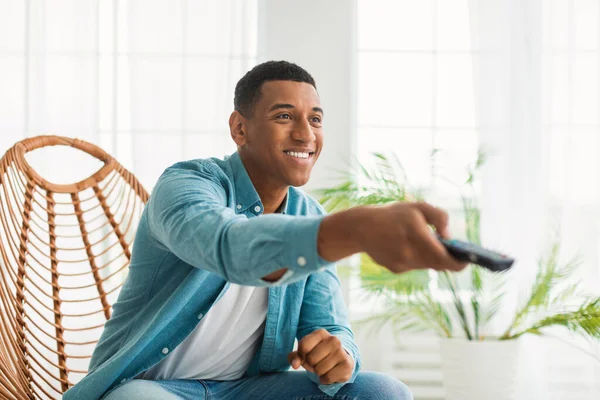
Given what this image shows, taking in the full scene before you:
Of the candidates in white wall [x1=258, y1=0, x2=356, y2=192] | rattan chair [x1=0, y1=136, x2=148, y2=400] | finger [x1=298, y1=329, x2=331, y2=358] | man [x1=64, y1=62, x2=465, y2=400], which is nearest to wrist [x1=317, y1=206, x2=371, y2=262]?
man [x1=64, y1=62, x2=465, y2=400]

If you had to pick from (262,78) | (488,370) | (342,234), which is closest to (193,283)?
(262,78)

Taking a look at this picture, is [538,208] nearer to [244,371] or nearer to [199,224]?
[244,371]

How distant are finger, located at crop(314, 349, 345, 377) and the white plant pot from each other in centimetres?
121

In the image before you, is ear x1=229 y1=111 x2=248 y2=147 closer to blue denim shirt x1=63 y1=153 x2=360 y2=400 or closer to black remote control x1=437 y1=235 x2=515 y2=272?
blue denim shirt x1=63 y1=153 x2=360 y2=400

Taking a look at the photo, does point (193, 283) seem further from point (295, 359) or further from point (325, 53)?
point (325, 53)

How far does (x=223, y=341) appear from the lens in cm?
144

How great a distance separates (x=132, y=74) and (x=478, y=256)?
232 centimetres

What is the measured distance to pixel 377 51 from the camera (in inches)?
116

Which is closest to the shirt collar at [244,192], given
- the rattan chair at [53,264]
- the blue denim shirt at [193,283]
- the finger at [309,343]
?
the blue denim shirt at [193,283]

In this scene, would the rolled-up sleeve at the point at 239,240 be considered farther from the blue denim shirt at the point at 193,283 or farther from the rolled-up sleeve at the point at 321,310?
the rolled-up sleeve at the point at 321,310

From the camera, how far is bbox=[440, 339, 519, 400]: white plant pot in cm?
235

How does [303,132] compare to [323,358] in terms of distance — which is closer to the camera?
[323,358]

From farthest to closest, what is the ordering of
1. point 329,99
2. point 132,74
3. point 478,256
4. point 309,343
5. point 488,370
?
point 329,99, point 132,74, point 488,370, point 309,343, point 478,256

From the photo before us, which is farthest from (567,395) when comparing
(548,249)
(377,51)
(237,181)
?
(237,181)
